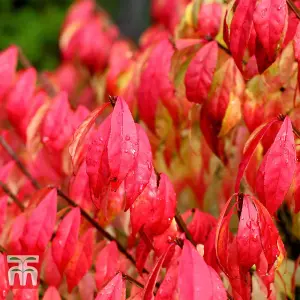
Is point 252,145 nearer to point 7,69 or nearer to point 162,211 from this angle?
point 162,211

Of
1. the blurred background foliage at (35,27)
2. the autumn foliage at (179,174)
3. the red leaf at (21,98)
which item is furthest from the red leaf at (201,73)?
the blurred background foliage at (35,27)

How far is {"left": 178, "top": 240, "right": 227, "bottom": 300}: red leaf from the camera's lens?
839mm

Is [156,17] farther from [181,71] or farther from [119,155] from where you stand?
[119,155]

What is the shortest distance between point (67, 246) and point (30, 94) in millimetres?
585

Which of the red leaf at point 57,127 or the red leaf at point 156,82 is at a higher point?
the red leaf at point 156,82

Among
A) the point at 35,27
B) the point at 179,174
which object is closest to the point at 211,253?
the point at 179,174

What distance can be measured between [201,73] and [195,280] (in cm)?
46

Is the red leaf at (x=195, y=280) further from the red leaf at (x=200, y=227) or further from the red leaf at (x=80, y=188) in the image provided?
the red leaf at (x=80, y=188)

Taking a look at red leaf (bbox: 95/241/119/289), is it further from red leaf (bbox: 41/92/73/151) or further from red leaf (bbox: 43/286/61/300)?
red leaf (bbox: 41/92/73/151)

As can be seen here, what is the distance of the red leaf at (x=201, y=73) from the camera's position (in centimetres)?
116

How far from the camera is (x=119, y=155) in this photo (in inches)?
35.1

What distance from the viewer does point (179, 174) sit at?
4.80 feet

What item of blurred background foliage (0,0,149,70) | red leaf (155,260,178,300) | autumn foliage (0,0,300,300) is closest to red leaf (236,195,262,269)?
autumn foliage (0,0,300,300)
